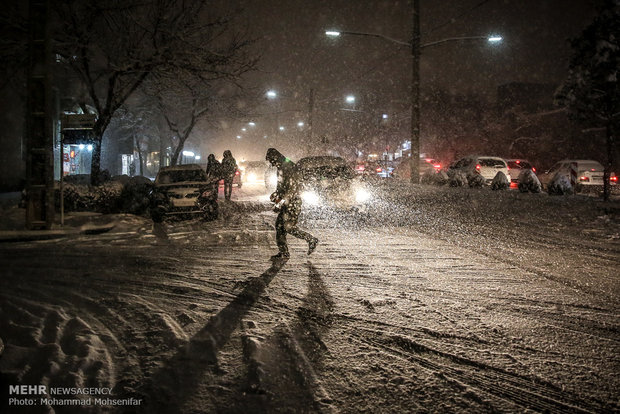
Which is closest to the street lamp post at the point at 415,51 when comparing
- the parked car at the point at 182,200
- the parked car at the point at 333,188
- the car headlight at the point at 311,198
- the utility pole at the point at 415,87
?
the utility pole at the point at 415,87

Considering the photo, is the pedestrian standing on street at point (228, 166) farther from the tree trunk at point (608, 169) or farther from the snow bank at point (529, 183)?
the tree trunk at point (608, 169)

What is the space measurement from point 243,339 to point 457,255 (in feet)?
16.8

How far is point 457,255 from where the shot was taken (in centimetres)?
825

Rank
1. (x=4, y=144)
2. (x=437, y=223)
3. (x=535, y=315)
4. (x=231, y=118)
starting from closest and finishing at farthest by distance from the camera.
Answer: (x=535, y=315), (x=437, y=223), (x=4, y=144), (x=231, y=118)

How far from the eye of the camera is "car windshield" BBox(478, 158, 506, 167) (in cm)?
2551

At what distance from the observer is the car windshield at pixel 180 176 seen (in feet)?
46.3

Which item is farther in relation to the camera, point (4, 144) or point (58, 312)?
point (4, 144)

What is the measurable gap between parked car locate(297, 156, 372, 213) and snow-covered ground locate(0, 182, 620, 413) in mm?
4650

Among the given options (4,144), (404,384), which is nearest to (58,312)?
(404,384)

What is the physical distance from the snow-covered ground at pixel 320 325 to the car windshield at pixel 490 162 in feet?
53.5

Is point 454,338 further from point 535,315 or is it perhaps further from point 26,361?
point 26,361

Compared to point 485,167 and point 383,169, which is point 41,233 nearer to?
point 485,167

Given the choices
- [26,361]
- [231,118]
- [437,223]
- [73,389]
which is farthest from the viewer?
[231,118]

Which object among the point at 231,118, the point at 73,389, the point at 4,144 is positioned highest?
the point at 231,118
